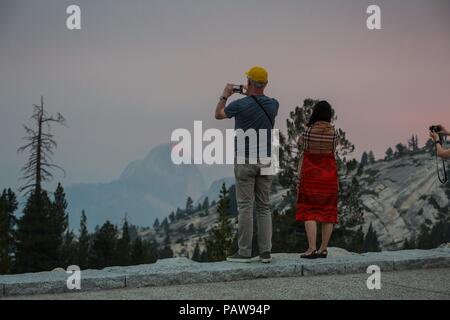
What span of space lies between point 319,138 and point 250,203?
1.19 m

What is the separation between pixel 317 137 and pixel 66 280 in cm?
343

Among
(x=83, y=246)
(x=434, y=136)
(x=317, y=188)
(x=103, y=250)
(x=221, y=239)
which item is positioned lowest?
(x=83, y=246)

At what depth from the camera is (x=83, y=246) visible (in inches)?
3738

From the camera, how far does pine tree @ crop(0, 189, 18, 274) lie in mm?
55903

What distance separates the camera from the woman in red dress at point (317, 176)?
8.45 m

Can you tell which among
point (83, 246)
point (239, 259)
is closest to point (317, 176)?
point (239, 259)

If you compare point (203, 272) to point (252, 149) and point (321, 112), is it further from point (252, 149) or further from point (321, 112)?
point (321, 112)

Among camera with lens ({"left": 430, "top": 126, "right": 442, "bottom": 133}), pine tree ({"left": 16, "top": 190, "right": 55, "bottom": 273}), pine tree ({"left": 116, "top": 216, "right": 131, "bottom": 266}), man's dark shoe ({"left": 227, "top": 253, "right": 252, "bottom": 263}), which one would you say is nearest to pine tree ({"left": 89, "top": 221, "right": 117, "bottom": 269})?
pine tree ({"left": 116, "top": 216, "right": 131, "bottom": 266})

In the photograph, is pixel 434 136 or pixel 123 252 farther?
pixel 123 252

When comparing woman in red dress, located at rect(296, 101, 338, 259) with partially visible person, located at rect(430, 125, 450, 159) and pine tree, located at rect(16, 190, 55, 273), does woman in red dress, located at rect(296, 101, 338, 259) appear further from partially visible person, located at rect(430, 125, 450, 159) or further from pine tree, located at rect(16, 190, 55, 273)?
pine tree, located at rect(16, 190, 55, 273)

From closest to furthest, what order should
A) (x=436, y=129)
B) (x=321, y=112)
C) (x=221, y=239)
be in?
(x=436, y=129), (x=321, y=112), (x=221, y=239)

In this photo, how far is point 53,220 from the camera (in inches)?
2459
